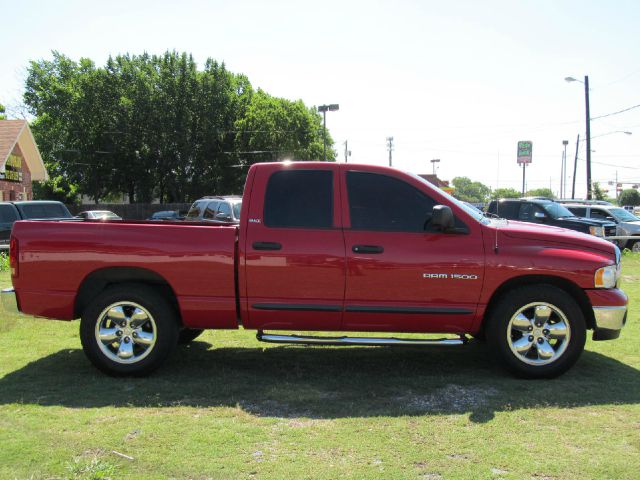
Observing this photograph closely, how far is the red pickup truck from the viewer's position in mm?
4895

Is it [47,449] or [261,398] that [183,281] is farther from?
[47,449]

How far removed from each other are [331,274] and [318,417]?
1.28m

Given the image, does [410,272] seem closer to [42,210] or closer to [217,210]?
[217,210]

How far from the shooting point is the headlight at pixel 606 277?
494 centimetres

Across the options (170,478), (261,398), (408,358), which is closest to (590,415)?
(408,358)

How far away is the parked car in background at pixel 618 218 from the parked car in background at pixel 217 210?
476 inches

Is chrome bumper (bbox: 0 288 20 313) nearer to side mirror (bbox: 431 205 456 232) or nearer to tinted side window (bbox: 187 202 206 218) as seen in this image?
side mirror (bbox: 431 205 456 232)

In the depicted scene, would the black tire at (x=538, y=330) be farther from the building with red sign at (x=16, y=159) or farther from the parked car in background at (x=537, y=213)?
the building with red sign at (x=16, y=159)

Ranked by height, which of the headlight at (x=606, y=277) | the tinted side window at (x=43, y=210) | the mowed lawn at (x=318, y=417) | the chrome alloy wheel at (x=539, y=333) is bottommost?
the mowed lawn at (x=318, y=417)

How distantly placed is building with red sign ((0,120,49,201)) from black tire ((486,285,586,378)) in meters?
27.6

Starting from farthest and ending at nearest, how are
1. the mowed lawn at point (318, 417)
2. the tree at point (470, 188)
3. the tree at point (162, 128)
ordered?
the tree at point (470, 188), the tree at point (162, 128), the mowed lawn at point (318, 417)

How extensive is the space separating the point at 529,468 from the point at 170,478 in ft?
6.99


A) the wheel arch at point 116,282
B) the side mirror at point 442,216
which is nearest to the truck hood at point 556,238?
the side mirror at point 442,216

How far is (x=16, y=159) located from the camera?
29.3 meters
